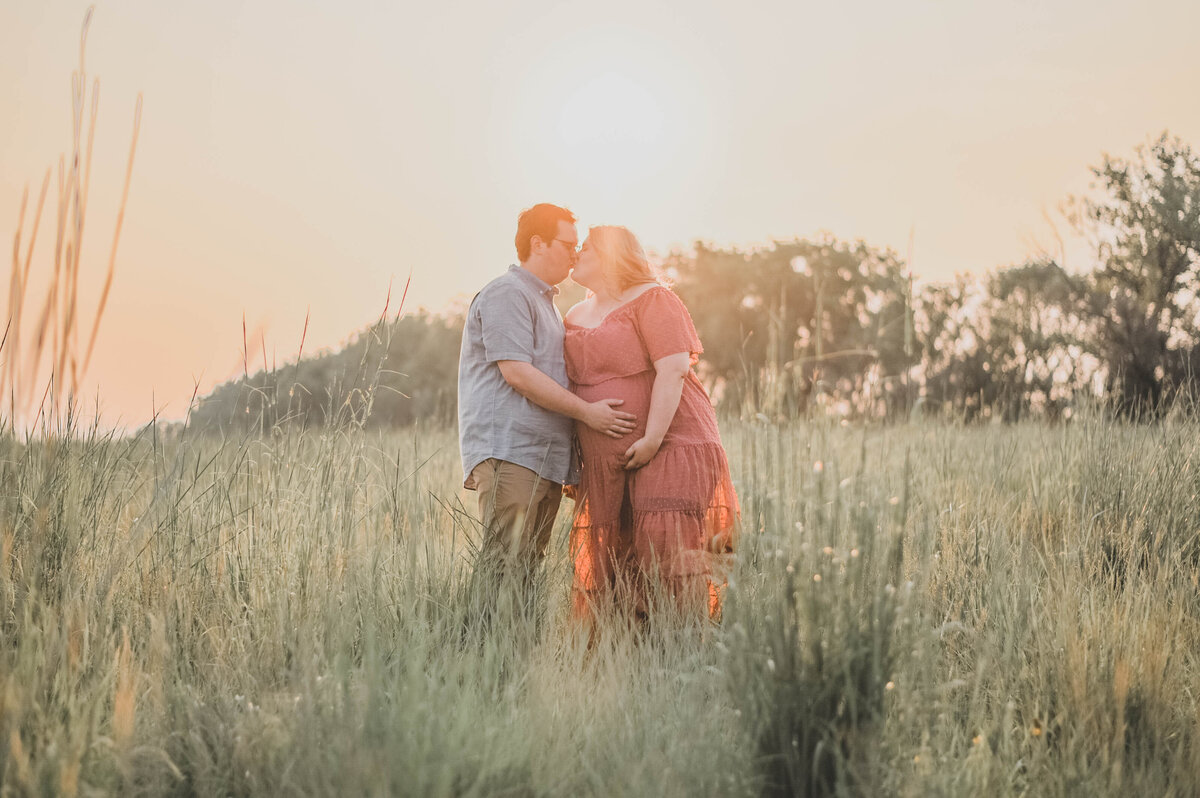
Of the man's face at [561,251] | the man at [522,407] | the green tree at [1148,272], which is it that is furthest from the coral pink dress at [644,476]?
the green tree at [1148,272]

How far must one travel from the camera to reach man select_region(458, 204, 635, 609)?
3.72 m

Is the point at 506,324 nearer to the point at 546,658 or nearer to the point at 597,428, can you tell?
the point at 597,428

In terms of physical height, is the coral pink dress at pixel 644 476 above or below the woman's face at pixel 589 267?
below

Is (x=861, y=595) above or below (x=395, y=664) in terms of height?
above

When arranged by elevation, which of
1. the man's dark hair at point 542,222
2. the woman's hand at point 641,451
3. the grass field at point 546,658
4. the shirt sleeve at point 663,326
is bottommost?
the grass field at point 546,658

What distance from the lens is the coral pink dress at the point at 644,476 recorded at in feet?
12.5

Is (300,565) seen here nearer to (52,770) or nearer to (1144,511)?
(52,770)

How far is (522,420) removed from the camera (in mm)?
3793

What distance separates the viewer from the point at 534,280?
4012mm

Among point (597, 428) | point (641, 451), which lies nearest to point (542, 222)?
point (597, 428)

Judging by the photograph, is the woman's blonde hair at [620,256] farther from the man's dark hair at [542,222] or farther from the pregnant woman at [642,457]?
the man's dark hair at [542,222]

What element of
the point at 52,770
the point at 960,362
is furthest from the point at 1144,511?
the point at 960,362

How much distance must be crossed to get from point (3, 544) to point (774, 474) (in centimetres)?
257

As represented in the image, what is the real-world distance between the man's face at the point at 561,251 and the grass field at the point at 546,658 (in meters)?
1.20
